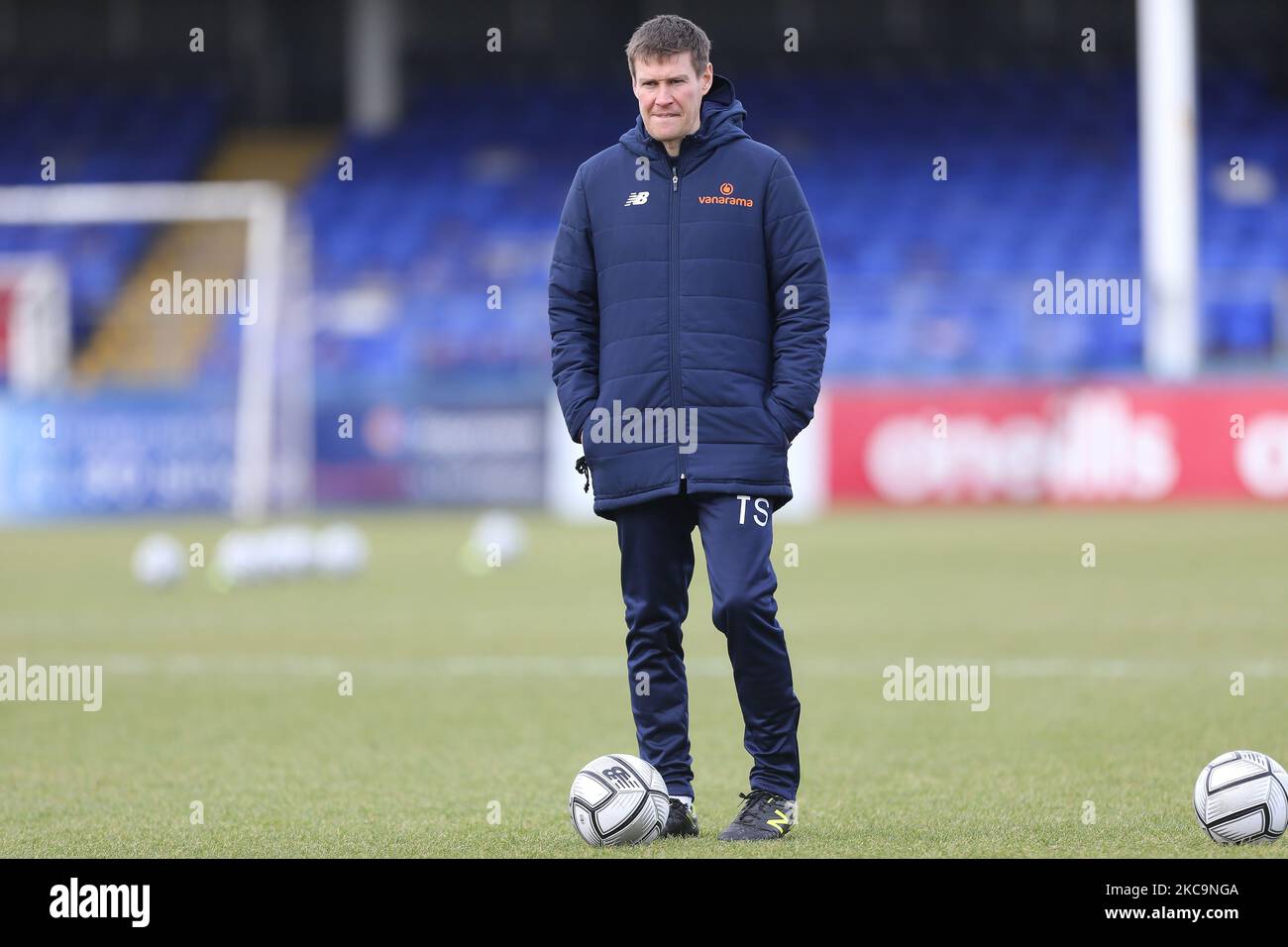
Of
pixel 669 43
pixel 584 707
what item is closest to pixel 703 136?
pixel 669 43

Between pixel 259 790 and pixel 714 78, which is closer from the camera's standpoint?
pixel 714 78

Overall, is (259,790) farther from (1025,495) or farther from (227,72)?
(227,72)

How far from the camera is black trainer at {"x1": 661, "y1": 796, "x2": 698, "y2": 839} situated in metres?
5.57

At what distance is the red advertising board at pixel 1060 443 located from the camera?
21.2 meters

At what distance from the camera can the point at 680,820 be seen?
5.61 m

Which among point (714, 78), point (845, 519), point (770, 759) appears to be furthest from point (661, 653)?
point (845, 519)

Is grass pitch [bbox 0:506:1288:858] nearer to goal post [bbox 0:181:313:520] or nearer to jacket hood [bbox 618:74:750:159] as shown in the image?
jacket hood [bbox 618:74:750:159]

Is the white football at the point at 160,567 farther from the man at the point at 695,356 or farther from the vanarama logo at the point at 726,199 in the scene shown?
the vanarama logo at the point at 726,199

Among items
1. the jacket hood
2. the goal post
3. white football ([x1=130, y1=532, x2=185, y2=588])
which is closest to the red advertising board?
the goal post

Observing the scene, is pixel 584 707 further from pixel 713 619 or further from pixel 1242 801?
pixel 1242 801

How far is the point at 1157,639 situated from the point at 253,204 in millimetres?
16299

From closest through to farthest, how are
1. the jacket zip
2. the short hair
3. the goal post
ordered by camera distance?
the short hair → the jacket zip → the goal post

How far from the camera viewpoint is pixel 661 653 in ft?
18.6

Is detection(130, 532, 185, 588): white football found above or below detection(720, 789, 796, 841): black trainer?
above
